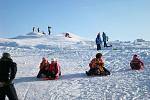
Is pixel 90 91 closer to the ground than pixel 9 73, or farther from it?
closer to the ground

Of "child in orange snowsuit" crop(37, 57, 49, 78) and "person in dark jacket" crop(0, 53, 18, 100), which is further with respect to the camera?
"child in orange snowsuit" crop(37, 57, 49, 78)

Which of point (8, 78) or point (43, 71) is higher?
point (8, 78)

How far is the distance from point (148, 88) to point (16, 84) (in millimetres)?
6224

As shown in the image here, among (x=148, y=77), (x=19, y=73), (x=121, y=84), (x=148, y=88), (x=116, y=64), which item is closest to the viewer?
(x=148, y=88)

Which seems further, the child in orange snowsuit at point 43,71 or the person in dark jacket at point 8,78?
the child in orange snowsuit at point 43,71

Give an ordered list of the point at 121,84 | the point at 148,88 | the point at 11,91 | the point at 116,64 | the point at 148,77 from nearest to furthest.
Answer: the point at 11,91 < the point at 148,88 < the point at 121,84 < the point at 148,77 < the point at 116,64

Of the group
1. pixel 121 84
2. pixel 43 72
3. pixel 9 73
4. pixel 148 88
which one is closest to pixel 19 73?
pixel 43 72

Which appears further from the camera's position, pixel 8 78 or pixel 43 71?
pixel 43 71

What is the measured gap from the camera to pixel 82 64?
2711cm

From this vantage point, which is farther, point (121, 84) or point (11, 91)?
point (121, 84)

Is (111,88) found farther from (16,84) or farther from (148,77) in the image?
(16,84)

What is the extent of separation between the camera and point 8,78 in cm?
1249

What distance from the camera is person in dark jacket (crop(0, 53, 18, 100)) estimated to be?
12.5 meters

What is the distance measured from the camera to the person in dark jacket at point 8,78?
12.5 meters
